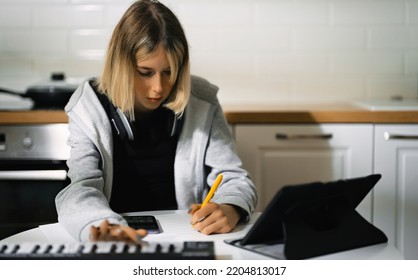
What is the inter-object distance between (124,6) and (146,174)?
30.6 inches

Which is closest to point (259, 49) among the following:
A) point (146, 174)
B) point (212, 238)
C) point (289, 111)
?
point (289, 111)

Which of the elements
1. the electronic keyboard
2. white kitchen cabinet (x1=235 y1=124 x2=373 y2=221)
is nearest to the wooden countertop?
white kitchen cabinet (x1=235 y1=124 x2=373 y2=221)

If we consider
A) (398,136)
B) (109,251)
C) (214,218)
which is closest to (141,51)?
(214,218)

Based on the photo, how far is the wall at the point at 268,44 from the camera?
2148 mm

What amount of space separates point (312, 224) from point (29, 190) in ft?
3.58

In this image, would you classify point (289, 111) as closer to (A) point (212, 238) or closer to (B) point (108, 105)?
(B) point (108, 105)

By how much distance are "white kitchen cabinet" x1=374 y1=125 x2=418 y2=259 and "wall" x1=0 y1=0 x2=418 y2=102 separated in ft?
1.15

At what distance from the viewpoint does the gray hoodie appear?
1229mm

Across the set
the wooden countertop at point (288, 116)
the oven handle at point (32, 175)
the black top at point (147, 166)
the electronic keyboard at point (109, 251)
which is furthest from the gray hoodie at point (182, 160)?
the oven handle at point (32, 175)

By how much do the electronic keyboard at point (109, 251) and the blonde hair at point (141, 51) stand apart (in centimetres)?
53

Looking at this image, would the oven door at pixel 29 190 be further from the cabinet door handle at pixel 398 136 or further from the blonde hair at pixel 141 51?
the cabinet door handle at pixel 398 136

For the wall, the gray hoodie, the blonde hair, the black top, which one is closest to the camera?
the gray hoodie

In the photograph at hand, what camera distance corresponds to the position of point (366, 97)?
223cm

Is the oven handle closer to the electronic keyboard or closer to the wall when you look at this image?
the wall
